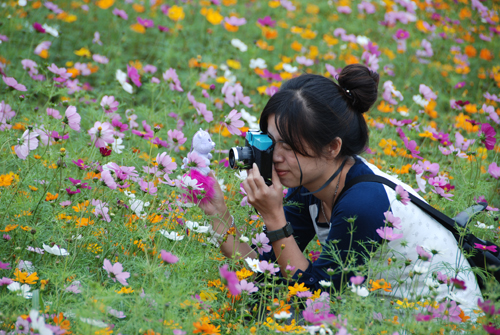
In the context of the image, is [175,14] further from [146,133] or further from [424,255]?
[424,255]

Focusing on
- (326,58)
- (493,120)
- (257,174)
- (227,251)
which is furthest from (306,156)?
(326,58)

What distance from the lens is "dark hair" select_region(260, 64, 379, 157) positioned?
1278mm

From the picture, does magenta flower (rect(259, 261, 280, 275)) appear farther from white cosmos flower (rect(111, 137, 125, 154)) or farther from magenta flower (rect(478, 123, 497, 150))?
magenta flower (rect(478, 123, 497, 150))

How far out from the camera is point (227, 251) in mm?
1422

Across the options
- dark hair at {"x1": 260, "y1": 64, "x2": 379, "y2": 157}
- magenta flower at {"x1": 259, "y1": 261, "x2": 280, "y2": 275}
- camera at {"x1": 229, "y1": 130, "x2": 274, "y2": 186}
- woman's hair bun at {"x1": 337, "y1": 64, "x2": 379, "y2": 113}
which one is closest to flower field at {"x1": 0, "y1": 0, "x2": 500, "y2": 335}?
magenta flower at {"x1": 259, "y1": 261, "x2": 280, "y2": 275}

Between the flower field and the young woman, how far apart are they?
1.9 inches

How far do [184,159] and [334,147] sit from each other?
0.41 meters

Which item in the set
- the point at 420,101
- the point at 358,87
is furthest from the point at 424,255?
the point at 420,101

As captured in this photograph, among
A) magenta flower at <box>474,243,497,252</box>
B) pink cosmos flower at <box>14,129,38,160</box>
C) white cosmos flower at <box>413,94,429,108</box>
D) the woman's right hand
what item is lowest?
white cosmos flower at <box>413,94,429,108</box>

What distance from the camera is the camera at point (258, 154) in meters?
1.27

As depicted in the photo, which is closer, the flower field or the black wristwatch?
the flower field

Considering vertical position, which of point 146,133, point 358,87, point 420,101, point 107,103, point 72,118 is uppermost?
point 358,87

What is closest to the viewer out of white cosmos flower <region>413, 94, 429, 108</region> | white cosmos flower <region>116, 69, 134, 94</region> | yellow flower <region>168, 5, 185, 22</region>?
white cosmos flower <region>116, 69, 134, 94</region>

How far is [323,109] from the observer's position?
1283mm
